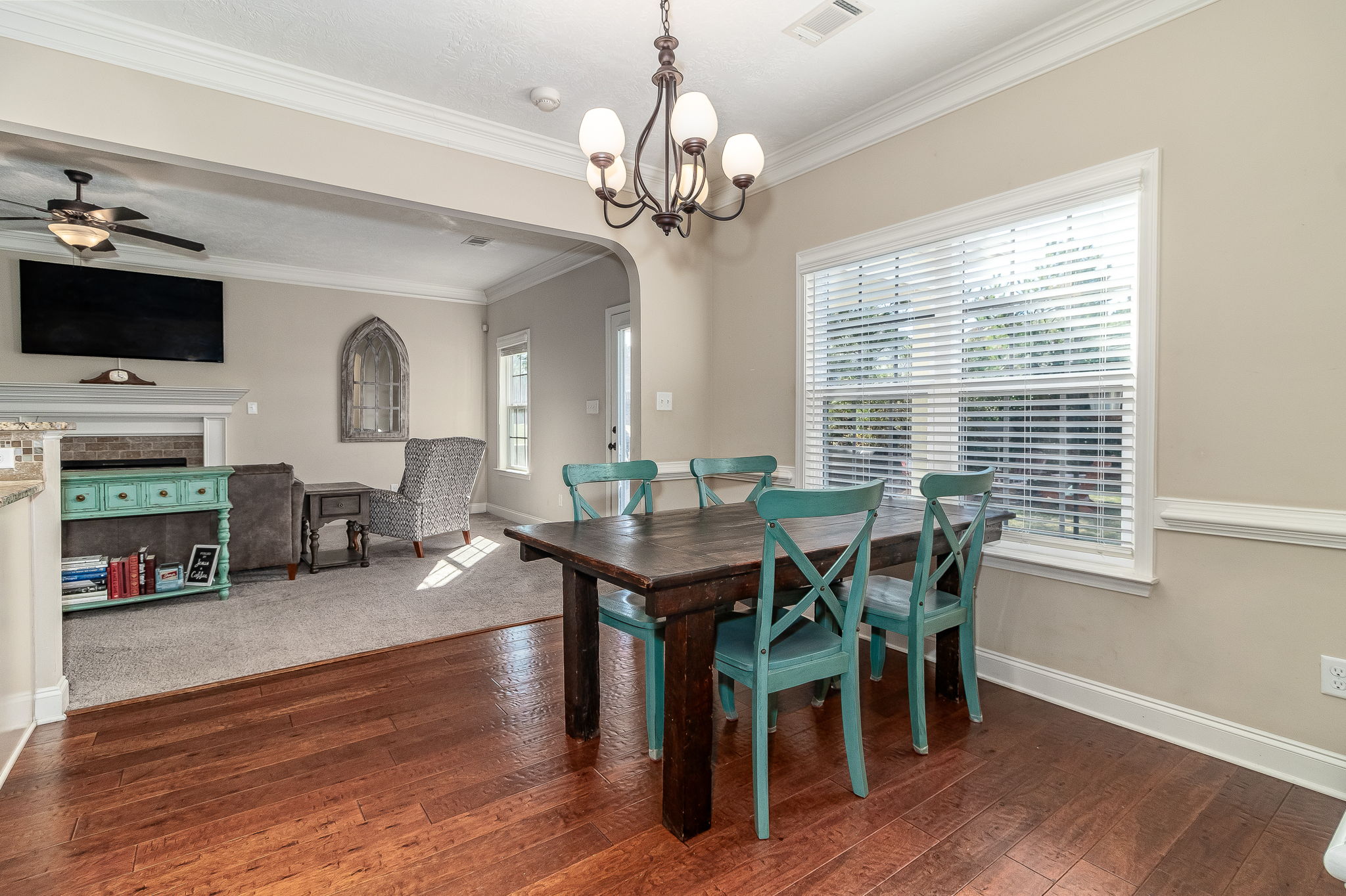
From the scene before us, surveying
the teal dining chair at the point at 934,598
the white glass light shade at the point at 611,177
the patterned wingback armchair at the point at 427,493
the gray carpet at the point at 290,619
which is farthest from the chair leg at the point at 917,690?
the patterned wingback armchair at the point at 427,493

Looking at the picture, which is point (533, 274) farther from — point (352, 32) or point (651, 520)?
point (651, 520)

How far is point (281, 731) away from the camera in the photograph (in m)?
2.35

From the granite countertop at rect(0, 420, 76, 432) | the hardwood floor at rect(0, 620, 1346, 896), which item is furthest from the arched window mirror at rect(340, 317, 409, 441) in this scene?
the hardwood floor at rect(0, 620, 1346, 896)

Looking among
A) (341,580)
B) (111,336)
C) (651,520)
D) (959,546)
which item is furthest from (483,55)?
(111,336)

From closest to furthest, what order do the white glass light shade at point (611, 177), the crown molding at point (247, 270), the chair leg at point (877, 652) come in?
1. the white glass light shade at point (611, 177)
2. the chair leg at point (877, 652)
3. the crown molding at point (247, 270)

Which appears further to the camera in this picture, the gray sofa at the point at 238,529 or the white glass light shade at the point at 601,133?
the gray sofa at the point at 238,529

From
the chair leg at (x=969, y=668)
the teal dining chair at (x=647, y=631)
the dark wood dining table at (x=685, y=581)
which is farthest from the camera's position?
the chair leg at (x=969, y=668)

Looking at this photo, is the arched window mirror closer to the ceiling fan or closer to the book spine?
the ceiling fan

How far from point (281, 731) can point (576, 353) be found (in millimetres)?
4093

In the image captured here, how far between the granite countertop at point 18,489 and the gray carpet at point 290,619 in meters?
0.90

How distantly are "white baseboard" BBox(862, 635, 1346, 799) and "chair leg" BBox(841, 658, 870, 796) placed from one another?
1167mm

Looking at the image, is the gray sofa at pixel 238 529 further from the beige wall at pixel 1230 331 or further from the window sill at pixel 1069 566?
the beige wall at pixel 1230 331

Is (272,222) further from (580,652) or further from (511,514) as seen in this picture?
(580,652)

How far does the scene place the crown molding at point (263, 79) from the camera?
2385 millimetres
